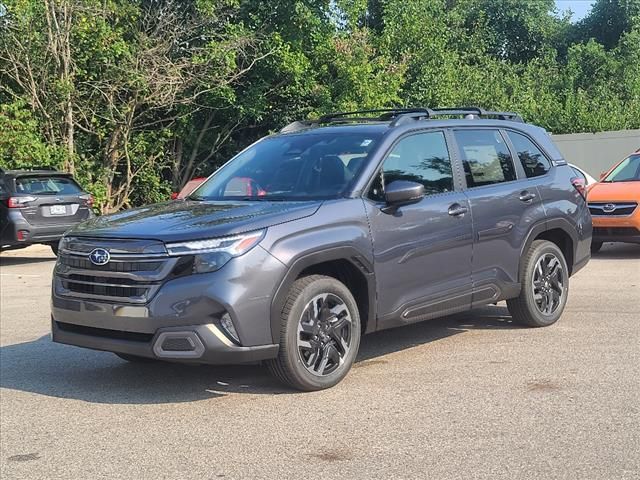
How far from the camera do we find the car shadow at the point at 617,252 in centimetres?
1273

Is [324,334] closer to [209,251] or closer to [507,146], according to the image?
[209,251]

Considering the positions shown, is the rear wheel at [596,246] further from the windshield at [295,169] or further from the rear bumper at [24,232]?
the rear bumper at [24,232]

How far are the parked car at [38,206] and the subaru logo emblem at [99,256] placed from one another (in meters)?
9.32

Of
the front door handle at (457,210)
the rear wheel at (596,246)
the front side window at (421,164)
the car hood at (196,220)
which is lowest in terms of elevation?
the rear wheel at (596,246)

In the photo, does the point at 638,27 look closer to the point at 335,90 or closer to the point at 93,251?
the point at 335,90

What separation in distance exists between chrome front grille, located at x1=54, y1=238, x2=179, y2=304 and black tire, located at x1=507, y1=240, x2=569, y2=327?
3.41 metres

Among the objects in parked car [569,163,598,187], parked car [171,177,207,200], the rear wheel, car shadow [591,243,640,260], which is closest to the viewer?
parked car [171,177,207,200]

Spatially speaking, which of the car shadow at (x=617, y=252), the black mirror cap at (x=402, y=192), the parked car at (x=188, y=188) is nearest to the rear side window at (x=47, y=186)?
the parked car at (x=188, y=188)

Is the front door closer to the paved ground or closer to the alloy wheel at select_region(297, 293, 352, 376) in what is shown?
the alloy wheel at select_region(297, 293, 352, 376)

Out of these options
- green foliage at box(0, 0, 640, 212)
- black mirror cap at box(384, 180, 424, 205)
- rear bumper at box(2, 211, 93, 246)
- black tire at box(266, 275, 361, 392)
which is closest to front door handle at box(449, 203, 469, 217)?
black mirror cap at box(384, 180, 424, 205)

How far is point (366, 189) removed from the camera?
592 cm

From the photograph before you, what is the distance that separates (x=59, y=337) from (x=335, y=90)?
17783mm

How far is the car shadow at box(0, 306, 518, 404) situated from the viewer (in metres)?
5.73

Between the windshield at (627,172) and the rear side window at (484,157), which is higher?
the rear side window at (484,157)
